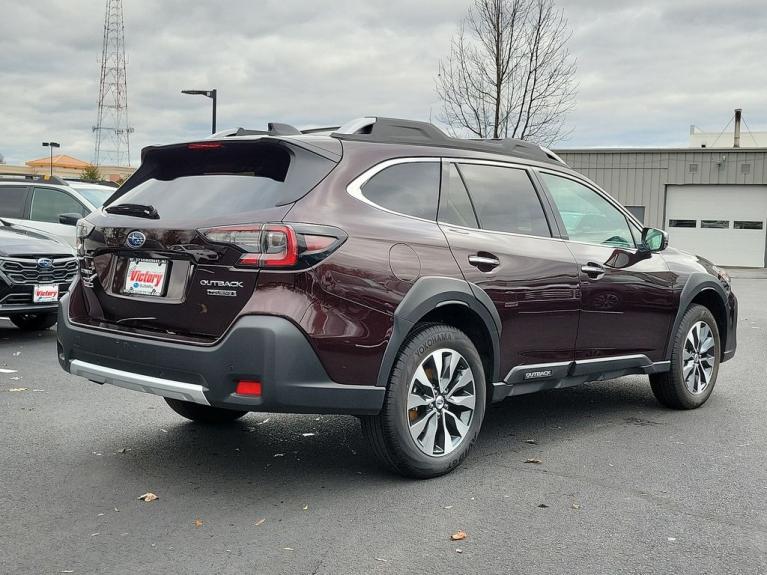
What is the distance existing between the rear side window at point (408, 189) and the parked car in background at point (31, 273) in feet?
18.9

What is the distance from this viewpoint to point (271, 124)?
4598 millimetres

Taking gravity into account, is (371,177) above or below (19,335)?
above

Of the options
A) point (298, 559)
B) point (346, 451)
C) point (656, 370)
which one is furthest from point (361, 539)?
point (656, 370)

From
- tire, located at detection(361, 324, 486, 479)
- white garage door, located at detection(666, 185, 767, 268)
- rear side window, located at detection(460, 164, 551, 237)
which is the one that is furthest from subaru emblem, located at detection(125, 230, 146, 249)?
white garage door, located at detection(666, 185, 767, 268)

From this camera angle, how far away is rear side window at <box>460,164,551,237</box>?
497 cm

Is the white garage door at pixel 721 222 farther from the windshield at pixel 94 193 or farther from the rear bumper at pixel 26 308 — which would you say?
the rear bumper at pixel 26 308

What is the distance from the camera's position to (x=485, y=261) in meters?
4.76

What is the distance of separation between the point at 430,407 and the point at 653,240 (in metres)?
2.38

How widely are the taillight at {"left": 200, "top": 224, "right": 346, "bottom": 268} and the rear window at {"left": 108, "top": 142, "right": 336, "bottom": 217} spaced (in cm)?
15

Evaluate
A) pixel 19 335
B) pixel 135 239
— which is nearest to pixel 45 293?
pixel 19 335

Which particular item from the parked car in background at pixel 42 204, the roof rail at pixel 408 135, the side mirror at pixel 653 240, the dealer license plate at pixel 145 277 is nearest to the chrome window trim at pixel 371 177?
the roof rail at pixel 408 135

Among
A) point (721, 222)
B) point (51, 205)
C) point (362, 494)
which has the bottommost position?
point (362, 494)

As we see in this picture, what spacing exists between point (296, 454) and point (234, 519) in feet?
3.61

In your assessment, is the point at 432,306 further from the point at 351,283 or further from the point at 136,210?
the point at 136,210
